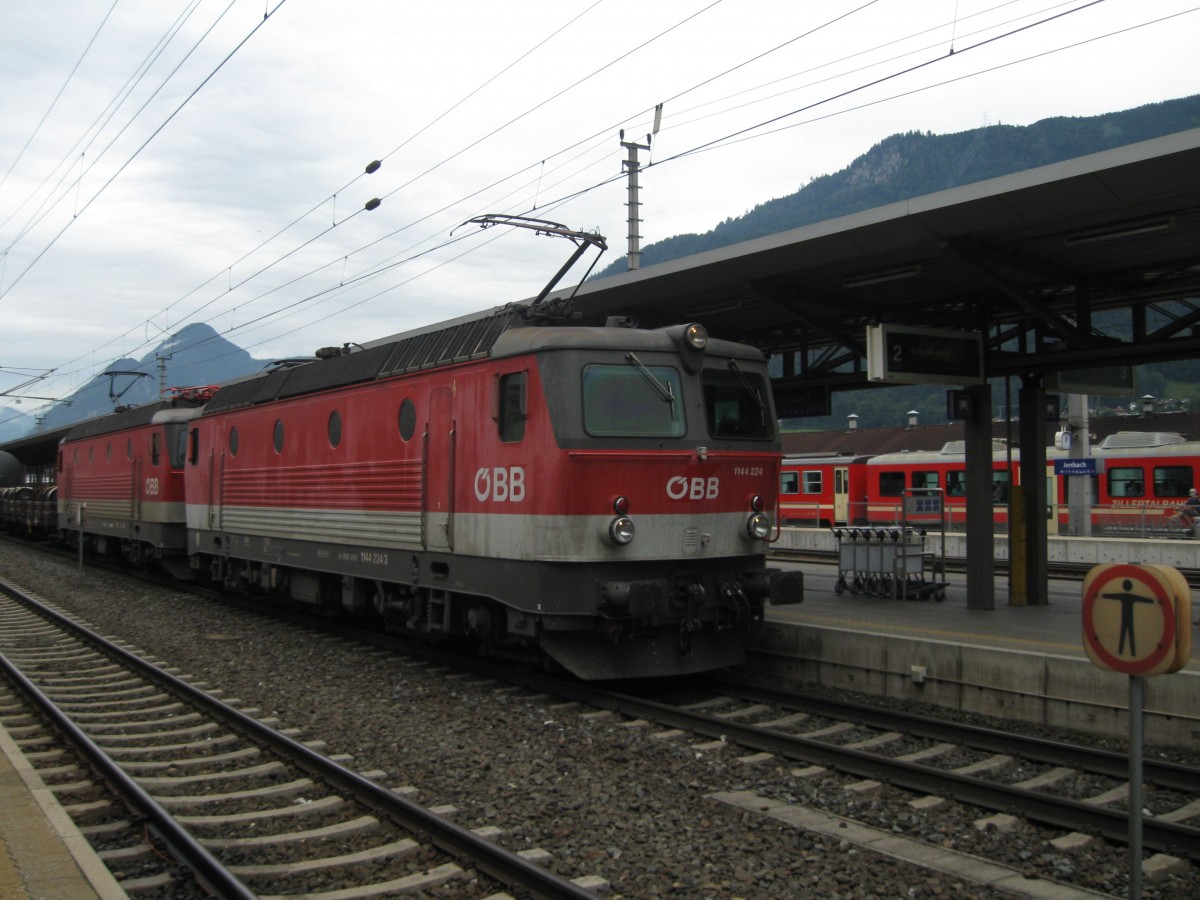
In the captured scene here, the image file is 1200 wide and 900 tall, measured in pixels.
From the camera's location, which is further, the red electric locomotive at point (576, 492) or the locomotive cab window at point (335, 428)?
the locomotive cab window at point (335, 428)

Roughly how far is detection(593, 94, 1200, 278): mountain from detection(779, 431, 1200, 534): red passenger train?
11440 cm

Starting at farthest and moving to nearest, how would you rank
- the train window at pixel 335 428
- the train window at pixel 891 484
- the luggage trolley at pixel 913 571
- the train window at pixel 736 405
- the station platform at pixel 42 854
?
the train window at pixel 891 484, the luggage trolley at pixel 913 571, the train window at pixel 335 428, the train window at pixel 736 405, the station platform at pixel 42 854

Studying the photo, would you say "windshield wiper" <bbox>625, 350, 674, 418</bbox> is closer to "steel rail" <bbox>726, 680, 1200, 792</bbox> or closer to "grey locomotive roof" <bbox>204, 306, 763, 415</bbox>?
"grey locomotive roof" <bbox>204, 306, 763, 415</bbox>

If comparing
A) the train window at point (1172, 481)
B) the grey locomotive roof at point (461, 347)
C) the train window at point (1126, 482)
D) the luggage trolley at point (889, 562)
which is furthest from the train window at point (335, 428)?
the train window at point (1126, 482)

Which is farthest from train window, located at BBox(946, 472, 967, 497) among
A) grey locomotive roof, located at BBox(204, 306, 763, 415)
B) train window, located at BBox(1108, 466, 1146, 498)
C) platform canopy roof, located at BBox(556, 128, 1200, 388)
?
grey locomotive roof, located at BBox(204, 306, 763, 415)

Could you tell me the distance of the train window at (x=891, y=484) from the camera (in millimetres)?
32000

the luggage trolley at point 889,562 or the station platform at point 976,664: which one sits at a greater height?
the luggage trolley at point 889,562

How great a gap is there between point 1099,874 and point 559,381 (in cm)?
561

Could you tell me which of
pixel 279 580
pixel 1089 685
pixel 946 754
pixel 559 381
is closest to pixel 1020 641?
pixel 1089 685

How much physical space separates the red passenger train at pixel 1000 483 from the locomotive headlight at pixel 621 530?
13880 mm

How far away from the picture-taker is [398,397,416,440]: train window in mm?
11422

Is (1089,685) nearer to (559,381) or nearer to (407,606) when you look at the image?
(559,381)

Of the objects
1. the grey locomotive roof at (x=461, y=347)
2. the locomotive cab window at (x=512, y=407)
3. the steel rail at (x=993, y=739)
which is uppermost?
the grey locomotive roof at (x=461, y=347)

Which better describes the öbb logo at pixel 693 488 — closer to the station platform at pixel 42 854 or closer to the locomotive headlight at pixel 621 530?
the locomotive headlight at pixel 621 530
